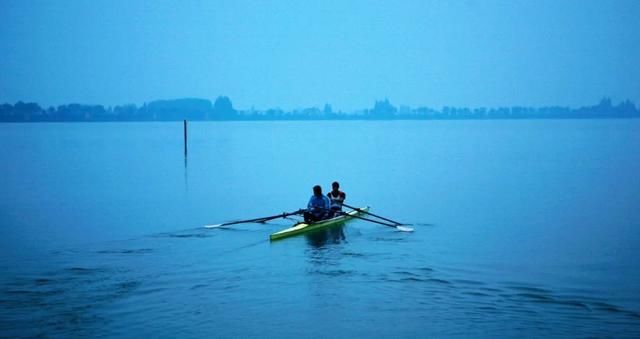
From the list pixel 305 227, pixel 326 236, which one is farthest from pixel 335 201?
pixel 305 227

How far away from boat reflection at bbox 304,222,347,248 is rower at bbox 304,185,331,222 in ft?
1.34

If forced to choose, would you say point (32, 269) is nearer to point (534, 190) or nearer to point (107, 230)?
point (107, 230)

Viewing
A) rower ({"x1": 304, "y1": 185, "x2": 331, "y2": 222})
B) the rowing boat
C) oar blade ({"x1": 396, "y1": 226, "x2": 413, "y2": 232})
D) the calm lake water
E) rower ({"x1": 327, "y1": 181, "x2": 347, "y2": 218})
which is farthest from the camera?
oar blade ({"x1": 396, "y1": 226, "x2": 413, "y2": 232})

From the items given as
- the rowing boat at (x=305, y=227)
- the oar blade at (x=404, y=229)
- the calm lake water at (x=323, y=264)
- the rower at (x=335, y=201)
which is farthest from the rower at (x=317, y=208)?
the oar blade at (x=404, y=229)

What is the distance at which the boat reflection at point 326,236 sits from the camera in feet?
69.1

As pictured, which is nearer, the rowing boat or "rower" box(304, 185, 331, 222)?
the rowing boat

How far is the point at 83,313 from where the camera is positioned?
13.5 m

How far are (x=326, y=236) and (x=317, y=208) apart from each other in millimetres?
870

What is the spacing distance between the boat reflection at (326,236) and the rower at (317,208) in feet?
1.34

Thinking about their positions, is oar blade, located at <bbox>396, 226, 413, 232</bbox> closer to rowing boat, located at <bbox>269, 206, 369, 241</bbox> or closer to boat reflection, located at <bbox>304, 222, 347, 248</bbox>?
rowing boat, located at <bbox>269, 206, 369, 241</bbox>

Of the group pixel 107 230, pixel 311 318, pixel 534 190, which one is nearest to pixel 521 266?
pixel 311 318

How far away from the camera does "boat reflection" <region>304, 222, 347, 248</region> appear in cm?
2107

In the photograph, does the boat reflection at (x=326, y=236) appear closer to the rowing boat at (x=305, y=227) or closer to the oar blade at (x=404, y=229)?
the rowing boat at (x=305, y=227)

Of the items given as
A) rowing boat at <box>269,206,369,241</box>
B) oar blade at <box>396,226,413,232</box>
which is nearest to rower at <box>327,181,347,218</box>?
rowing boat at <box>269,206,369,241</box>
